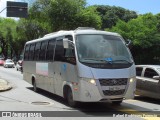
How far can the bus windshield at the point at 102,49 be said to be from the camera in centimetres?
1240

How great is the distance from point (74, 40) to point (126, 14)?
7414 cm

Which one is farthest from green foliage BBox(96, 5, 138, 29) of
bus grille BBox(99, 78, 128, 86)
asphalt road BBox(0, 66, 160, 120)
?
bus grille BBox(99, 78, 128, 86)

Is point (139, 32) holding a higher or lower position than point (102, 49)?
higher

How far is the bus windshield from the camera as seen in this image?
1240 centimetres

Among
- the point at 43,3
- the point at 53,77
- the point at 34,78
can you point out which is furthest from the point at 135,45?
the point at 53,77

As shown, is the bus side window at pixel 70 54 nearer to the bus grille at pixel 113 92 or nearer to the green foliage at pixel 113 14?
the bus grille at pixel 113 92

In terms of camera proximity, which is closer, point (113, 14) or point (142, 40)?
point (142, 40)

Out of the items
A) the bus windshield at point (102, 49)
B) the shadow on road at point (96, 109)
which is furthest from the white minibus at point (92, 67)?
the shadow on road at point (96, 109)

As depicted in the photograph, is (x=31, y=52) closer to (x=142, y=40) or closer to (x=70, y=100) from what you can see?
(x=70, y=100)

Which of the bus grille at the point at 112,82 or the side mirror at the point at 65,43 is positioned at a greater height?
the side mirror at the point at 65,43

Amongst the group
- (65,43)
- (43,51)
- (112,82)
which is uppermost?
(65,43)

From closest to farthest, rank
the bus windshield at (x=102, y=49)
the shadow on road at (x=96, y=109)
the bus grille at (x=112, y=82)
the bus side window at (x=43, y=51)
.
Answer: the shadow on road at (x=96, y=109) < the bus grille at (x=112, y=82) < the bus windshield at (x=102, y=49) < the bus side window at (x=43, y=51)

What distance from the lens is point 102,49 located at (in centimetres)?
1270

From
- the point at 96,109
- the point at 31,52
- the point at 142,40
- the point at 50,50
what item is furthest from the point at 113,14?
the point at 96,109
